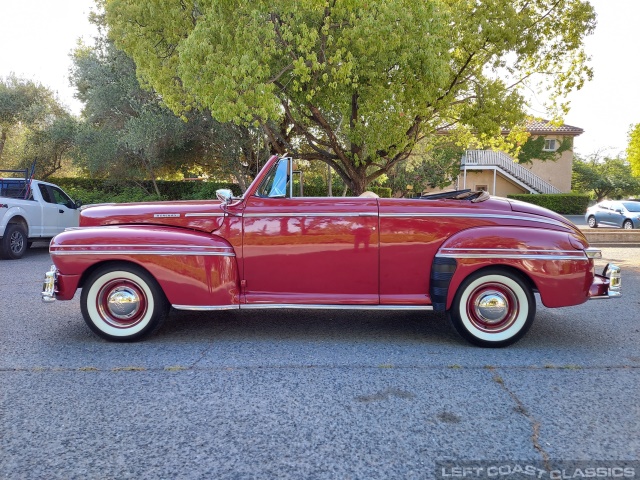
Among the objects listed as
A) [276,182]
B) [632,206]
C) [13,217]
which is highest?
[276,182]

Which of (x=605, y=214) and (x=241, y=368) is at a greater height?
(x=605, y=214)

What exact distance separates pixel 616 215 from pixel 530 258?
17.5 m

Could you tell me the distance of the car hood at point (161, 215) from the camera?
464 cm

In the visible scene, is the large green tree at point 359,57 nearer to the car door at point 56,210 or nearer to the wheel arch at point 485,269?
the car door at point 56,210

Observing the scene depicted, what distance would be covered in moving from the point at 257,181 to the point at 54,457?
2846mm

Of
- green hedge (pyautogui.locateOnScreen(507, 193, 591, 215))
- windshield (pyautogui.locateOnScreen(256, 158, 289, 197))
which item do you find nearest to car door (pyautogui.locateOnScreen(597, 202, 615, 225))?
green hedge (pyautogui.locateOnScreen(507, 193, 591, 215))

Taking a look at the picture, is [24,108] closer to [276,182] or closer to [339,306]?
[276,182]

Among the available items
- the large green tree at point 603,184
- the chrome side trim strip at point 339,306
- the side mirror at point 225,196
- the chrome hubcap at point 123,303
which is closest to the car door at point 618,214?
the chrome side trim strip at point 339,306

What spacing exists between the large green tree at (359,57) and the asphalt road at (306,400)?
23.6ft

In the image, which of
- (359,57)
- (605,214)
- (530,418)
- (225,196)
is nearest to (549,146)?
(605,214)

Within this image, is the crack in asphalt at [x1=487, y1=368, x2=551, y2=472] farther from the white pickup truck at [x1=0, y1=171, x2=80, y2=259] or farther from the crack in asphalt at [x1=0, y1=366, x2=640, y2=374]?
the white pickup truck at [x1=0, y1=171, x2=80, y2=259]

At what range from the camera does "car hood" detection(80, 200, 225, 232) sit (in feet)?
15.2

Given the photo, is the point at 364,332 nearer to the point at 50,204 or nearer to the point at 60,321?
the point at 60,321

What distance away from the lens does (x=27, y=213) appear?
35.4 ft
